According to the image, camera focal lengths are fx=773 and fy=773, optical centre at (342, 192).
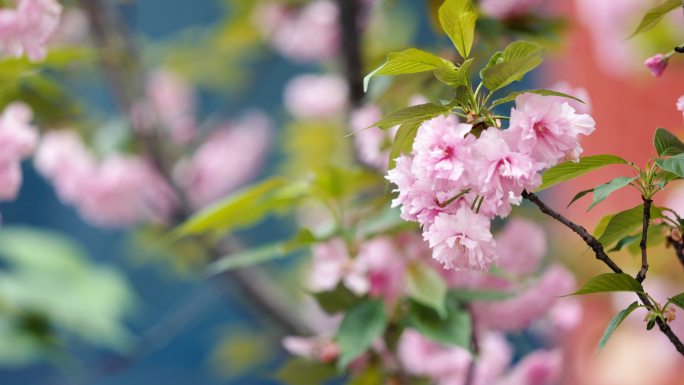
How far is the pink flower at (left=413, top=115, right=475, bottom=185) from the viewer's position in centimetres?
36

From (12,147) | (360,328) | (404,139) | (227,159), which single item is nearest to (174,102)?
(227,159)

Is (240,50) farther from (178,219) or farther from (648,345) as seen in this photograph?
(648,345)

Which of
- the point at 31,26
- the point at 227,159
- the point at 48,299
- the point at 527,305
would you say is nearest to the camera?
the point at 31,26

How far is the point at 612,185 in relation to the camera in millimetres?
378

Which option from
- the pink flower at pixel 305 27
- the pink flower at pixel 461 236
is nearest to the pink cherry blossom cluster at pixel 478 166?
the pink flower at pixel 461 236

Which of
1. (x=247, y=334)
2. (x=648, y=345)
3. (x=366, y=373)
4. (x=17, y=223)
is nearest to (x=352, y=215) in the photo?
(x=366, y=373)

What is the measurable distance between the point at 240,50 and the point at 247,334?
0.49 metres

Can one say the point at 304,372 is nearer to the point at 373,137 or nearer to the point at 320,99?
the point at 373,137

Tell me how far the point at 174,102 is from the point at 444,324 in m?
1.08

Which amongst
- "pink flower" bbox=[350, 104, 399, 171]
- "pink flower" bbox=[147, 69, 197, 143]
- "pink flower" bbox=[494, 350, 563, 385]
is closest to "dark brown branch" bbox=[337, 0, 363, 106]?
"pink flower" bbox=[350, 104, 399, 171]

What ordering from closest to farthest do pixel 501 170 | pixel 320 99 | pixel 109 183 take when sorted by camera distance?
pixel 501 170 < pixel 109 183 < pixel 320 99

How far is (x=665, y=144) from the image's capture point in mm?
397

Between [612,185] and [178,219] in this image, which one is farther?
[178,219]

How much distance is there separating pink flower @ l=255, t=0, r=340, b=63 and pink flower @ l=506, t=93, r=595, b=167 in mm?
640
